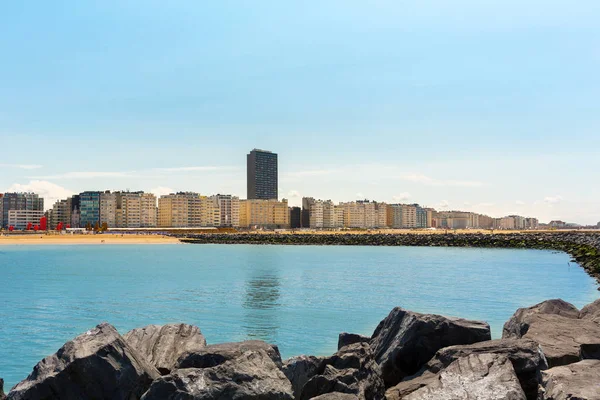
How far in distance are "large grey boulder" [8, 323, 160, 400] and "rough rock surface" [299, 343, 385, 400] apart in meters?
2.15

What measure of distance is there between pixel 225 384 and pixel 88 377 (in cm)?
172

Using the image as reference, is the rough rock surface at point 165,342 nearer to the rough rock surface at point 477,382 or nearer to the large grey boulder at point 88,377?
the large grey boulder at point 88,377

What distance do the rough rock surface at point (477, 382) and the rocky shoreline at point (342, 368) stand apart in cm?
1

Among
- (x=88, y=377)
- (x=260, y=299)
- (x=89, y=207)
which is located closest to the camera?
(x=88, y=377)

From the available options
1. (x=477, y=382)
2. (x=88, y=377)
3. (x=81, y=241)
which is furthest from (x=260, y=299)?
(x=81, y=241)

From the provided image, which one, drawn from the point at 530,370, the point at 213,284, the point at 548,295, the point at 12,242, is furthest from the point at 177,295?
the point at 12,242

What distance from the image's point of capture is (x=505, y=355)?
645cm

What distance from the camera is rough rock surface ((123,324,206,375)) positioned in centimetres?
778

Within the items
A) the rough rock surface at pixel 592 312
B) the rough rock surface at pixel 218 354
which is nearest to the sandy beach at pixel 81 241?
the rough rock surface at pixel 592 312

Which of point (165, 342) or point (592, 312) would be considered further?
point (592, 312)

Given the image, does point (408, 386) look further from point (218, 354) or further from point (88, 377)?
point (88, 377)

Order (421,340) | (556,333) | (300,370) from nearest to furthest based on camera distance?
(300,370), (421,340), (556,333)

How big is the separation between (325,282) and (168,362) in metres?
24.7

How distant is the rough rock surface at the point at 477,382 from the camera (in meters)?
5.50
